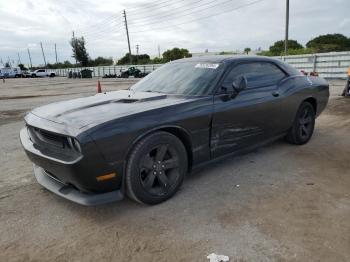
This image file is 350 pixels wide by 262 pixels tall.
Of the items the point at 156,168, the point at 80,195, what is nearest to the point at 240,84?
the point at 156,168

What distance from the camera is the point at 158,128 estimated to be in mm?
3359

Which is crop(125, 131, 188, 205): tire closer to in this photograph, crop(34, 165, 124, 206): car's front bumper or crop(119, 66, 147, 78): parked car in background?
crop(34, 165, 124, 206): car's front bumper

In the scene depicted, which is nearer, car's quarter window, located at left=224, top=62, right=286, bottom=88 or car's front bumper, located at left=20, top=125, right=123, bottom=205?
car's front bumper, located at left=20, top=125, right=123, bottom=205

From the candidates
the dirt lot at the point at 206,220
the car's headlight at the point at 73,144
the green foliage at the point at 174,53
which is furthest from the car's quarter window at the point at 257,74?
the green foliage at the point at 174,53

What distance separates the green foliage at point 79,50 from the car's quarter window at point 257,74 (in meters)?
71.7

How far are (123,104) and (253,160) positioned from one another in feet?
6.99

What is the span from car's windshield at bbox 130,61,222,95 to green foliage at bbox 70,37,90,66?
235ft

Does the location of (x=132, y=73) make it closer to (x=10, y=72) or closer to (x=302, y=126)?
(x=10, y=72)

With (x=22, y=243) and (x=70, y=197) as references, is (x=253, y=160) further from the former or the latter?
(x=22, y=243)

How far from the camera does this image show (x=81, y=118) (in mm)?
3195

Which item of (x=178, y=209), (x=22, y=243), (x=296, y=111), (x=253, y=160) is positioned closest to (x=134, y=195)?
(x=178, y=209)

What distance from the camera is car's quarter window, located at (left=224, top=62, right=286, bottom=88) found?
14.0 feet

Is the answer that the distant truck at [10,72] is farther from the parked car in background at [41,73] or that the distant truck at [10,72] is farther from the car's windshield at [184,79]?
the car's windshield at [184,79]

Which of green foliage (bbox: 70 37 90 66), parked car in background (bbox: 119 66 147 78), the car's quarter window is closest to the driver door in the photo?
the car's quarter window
